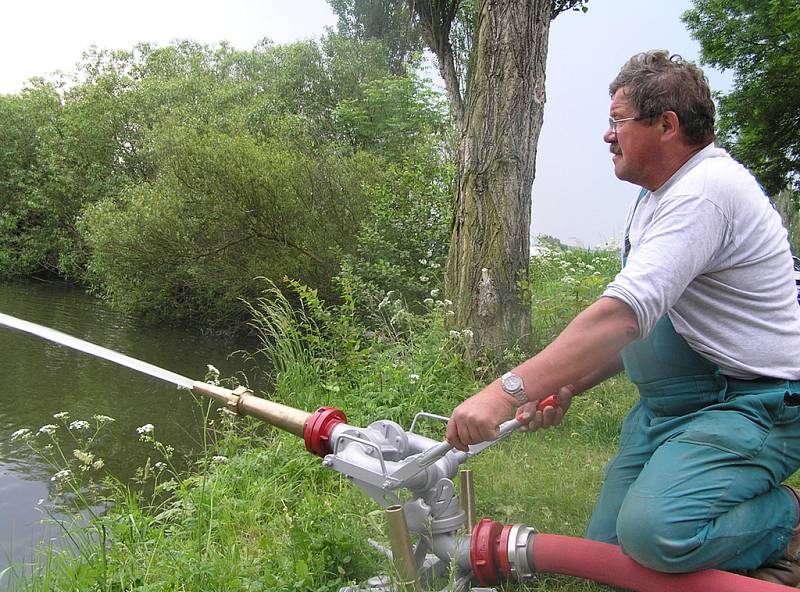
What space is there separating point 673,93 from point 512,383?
38.4 inches

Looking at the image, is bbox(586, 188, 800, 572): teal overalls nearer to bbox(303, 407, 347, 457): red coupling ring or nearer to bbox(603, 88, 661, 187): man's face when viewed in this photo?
bbox(603, 88, 661, 187): man's face

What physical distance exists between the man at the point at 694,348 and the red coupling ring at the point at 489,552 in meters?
0.34

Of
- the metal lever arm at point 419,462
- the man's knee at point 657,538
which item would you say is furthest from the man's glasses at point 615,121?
the man's knee at point 657,538

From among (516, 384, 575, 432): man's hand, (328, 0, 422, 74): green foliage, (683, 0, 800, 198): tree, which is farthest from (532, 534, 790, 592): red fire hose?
(328, 0, 422, 74): green foliage

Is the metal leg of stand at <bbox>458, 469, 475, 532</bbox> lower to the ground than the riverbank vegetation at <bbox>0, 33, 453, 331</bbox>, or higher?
lower

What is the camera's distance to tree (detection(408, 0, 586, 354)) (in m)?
5.29

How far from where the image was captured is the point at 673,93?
6.89 feet

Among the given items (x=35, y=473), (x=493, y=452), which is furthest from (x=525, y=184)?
(x=35, y=473)

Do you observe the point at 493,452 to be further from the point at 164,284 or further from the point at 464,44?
the point at 464,44

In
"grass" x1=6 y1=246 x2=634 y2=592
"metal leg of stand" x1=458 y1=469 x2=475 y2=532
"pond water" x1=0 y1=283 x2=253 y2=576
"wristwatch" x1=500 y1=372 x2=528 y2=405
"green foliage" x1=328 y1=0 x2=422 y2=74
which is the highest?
"green foliage" x1=328 y1=0 x2=422 y2=74

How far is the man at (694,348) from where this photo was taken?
6.06ft

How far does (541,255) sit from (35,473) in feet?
17.8

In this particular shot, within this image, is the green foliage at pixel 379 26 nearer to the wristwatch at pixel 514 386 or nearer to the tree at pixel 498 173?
the tree at pixel 498 173

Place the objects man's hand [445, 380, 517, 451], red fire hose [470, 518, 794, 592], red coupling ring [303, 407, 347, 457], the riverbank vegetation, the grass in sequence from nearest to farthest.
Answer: man's hand [445, 380, 517, 451] < red fire hose [470, 518, 794, 592] < red coupling ring [303, 407, 347, 457] < the grass < the riverbank vegetation
